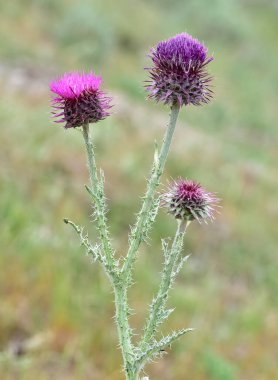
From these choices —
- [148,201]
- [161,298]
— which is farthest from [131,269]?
[148,201]

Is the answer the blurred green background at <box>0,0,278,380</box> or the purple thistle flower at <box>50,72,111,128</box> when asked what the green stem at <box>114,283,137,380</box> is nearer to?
the purple thistle flower at <box>50,72,111,128</box>

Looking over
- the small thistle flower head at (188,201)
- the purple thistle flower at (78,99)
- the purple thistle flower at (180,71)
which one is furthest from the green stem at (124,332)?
the purple thistle flower at (180,71)

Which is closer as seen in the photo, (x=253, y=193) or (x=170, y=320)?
(x=170, y=320)

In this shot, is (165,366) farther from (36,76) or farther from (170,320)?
(36,76)

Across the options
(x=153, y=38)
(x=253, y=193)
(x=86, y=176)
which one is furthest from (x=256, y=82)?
(x=86, y=176)

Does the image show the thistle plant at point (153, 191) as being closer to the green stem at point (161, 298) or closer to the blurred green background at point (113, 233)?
the green stem at point (161, 298)

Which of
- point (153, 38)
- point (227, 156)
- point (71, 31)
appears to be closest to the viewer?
point (227, 156)

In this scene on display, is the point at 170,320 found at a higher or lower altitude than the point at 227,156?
lower

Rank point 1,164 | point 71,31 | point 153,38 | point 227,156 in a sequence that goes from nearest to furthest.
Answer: point 1,164
point 227,156
point 71,31
point 153,38
